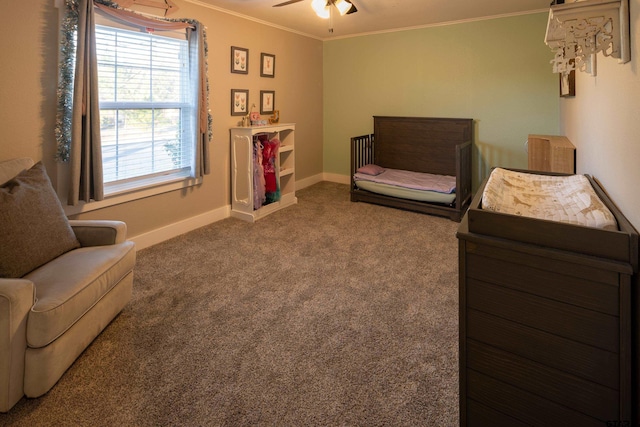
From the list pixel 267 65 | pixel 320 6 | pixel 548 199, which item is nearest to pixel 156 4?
pixel 320 6

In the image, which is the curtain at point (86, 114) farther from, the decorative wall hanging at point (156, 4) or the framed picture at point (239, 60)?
the framed picture at point (239, 60)

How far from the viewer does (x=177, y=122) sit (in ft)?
12.0

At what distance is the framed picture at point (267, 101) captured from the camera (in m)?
4.66

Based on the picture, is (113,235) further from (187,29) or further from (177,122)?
(187,29)

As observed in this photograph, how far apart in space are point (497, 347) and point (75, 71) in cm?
306

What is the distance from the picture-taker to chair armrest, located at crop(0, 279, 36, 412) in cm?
147

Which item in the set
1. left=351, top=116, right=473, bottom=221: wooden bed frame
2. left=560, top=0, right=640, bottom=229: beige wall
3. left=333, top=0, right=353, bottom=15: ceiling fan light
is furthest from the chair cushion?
left=351, top=116, right=473, bottom=221: wooden bed frame

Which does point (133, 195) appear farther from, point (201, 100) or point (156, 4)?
point (156, 4)

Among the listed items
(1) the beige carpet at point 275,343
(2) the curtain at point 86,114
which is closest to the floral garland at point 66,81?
(2) the curtain at point 86,114

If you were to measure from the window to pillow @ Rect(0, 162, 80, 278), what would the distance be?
1000mm

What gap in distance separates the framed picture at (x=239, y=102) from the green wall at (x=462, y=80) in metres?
1.94

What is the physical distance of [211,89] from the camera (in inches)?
153

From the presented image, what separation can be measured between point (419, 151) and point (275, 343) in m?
3.84

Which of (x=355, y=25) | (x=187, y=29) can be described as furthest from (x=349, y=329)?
(x=355, y=25)
